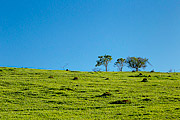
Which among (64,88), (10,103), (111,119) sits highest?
(64,88)

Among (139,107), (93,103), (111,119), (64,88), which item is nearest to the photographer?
(111,119)

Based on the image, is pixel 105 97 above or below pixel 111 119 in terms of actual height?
above

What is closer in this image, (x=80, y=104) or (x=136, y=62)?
(x=80, y=104)

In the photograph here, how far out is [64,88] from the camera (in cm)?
2612

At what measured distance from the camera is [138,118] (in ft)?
46.9

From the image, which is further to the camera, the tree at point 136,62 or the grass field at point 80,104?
the tree at point 136,62

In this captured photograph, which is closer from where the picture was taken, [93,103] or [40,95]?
[93,103]

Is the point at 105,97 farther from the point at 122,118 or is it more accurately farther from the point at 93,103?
the point at 122,118

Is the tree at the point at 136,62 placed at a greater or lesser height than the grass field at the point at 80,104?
greater

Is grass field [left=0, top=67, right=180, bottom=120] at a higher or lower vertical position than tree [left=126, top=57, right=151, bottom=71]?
lower

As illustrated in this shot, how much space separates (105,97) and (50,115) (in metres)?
7.35

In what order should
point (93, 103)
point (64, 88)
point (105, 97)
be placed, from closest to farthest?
1. point (93, 103)
2. point (105, 97)
3. point (64, 88)

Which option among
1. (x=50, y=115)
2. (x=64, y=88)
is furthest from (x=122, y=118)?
(x=64, y=88)

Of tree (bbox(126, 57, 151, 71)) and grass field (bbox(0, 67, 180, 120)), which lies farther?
tree (bbox(126, 57, 151, 71))
